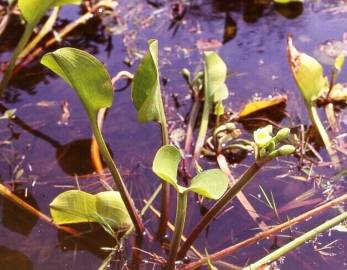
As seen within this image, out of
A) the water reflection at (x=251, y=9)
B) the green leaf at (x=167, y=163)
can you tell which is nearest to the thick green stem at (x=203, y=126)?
the green leaf at (x=167, y=163)

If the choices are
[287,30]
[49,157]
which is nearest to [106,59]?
[49,157]

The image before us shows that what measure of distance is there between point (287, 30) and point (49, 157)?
38.6 inches

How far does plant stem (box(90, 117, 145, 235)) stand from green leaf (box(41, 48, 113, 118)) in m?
0.06

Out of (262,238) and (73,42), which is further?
(73,42)

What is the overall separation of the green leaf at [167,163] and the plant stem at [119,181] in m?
0.21

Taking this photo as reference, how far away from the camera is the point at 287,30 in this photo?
201 centimetres

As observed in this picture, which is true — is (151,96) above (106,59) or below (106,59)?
above

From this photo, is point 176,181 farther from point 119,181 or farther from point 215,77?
point 215,77

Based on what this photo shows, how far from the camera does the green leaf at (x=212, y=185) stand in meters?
1.00

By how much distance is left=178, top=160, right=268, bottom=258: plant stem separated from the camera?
103 cm

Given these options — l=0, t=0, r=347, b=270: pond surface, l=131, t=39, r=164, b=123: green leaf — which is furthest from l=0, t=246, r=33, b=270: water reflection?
l=131, t=39, r=164, b=123: green leaf

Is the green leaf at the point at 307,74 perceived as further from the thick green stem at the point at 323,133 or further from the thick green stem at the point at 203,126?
the thick green stem at the point at 203,126

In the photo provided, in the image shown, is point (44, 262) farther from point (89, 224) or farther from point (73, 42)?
point (73, 42)

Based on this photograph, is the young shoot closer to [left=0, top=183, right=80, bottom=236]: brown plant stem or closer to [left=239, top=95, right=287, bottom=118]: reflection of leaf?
[left=0, top=183, right=80, bottom=236]: brown plant stem
